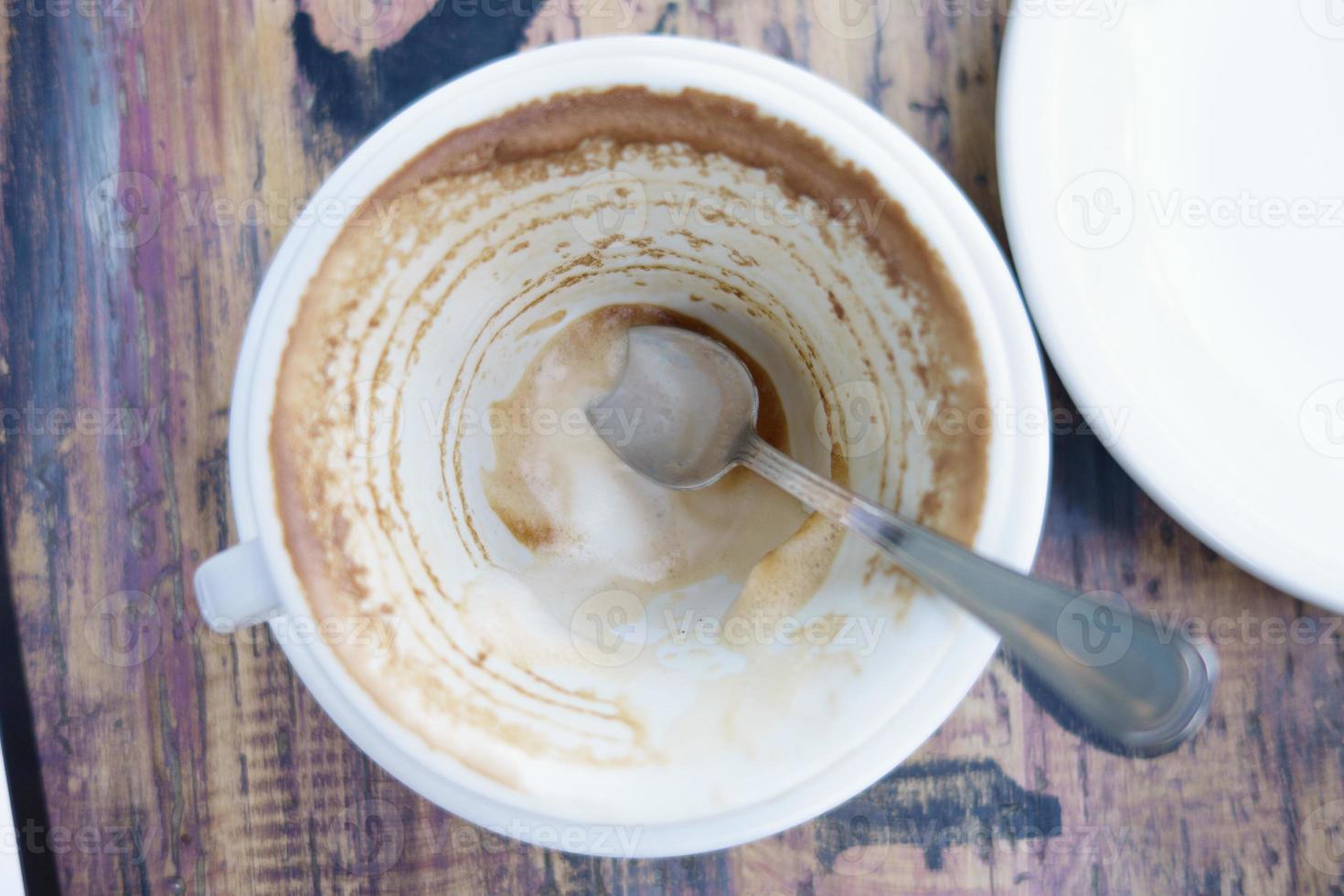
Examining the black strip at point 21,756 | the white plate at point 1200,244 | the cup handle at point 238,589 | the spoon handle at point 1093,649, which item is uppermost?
the white plate at point 1200,244

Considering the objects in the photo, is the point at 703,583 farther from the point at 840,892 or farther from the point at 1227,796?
the point at 1227,796

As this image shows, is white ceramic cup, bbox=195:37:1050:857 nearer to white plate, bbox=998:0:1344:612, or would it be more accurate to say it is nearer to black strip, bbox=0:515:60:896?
white plate, bbox=998:0:1344:612

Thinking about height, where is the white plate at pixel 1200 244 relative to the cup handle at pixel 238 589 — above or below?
above

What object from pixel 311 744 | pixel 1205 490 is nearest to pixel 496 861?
pixel 311 744

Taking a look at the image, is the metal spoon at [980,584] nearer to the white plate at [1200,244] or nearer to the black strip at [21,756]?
the white plate at [1200,244]

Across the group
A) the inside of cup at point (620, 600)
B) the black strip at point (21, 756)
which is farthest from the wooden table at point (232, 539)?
the inside of cup at point (620, 600)

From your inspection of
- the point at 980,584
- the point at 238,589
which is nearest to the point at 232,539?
the point at 238,589

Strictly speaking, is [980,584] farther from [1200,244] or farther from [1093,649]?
[1200,244]
